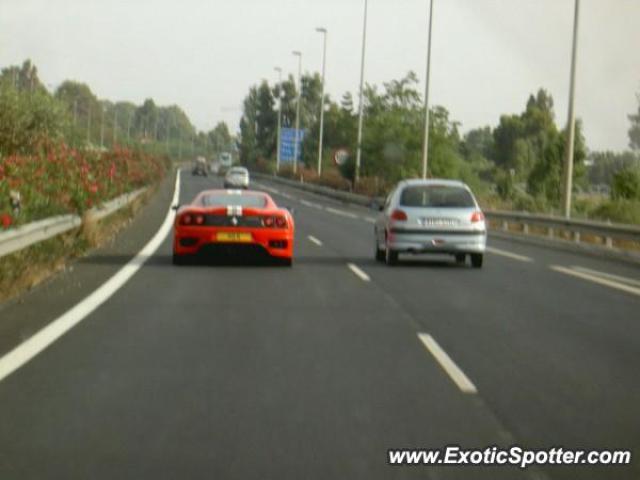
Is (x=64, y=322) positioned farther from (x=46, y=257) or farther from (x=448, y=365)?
(x=46, y=257)

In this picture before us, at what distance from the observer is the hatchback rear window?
19.9 metres

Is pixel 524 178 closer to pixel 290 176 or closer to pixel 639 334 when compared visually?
pixel 290 176

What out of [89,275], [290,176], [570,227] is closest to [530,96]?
[290,176]

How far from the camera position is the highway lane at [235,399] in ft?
20.1

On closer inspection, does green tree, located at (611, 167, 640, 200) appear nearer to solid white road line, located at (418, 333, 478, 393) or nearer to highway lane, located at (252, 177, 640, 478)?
highway lane, located at (252, 177, 640, 478)

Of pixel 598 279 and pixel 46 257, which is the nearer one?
pixel 46 257

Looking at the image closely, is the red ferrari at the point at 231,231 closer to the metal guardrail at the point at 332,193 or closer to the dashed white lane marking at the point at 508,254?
the dashed white lane marking at the point at 508,254

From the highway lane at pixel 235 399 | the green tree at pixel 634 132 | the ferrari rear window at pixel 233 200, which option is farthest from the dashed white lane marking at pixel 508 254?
the green tree at pixel 634 132

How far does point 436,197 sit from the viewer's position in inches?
790

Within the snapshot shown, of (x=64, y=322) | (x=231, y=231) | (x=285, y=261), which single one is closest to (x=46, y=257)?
(x=231, y=231)

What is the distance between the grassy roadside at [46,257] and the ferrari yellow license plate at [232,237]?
7.64 ft

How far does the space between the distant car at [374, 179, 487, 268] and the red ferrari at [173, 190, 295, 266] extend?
83.4 inches

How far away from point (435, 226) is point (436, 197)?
73 cm

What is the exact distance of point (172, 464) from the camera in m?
6.05
